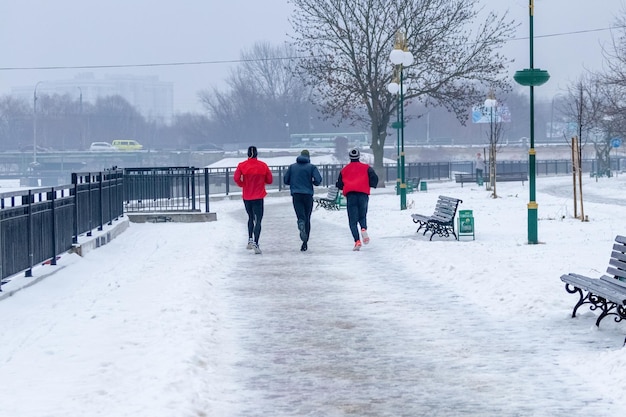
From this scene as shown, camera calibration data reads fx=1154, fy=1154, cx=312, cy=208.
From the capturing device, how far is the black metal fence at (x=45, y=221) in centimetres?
1410

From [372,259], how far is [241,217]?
47.3 feet

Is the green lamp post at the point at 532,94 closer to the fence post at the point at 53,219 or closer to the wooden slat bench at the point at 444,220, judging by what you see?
the wooden slat bench at the point at 444,220

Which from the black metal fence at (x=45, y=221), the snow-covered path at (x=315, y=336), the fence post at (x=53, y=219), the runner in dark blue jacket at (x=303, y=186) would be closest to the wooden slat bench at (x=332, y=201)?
the black metal fence at (x=45, y=221)

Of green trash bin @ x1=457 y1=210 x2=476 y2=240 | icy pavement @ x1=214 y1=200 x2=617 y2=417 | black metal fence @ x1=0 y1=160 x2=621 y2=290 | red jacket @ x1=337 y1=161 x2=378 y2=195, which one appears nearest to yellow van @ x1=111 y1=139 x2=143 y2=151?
black metal fence @ x1=0 y1=160 x2=621 y2=290

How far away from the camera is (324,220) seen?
29734 millimetres

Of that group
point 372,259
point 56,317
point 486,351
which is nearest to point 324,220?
point 372,259

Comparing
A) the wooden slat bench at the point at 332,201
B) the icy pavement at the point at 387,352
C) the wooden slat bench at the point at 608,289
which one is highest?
the wooden slat bench at the point at 332,201

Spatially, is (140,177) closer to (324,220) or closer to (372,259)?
(324,220)

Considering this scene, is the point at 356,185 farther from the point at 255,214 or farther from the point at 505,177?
the point at 505,177

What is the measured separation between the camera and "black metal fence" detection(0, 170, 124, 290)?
14.1 m

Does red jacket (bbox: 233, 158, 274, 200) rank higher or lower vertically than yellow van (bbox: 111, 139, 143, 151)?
lower

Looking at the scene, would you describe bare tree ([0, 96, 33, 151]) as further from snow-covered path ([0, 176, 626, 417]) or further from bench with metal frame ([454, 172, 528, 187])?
snow-covered path ([0, 176, 626, 417])

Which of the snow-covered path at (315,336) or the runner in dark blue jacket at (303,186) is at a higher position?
the runner in dark blue jacket at (303,186)

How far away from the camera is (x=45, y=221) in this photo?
16.4 metres
